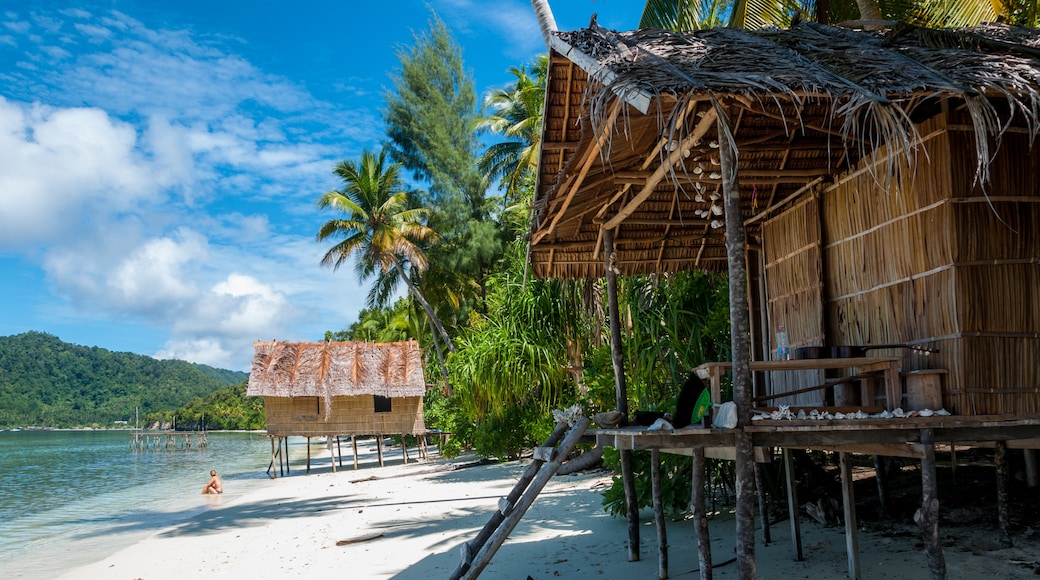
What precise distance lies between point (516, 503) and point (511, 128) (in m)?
16.6

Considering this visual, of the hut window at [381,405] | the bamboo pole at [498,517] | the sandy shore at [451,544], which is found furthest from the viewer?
the hut window at [381,405]

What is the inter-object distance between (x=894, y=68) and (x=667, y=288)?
550cm

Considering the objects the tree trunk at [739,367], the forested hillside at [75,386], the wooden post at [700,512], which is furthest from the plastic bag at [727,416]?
the forested hillside at [75,386]

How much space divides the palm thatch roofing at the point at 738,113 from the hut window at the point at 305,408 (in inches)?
556

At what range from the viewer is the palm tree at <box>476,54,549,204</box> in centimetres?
2050

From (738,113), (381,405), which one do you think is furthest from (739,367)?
(381,405)

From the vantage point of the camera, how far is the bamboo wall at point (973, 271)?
4609mm

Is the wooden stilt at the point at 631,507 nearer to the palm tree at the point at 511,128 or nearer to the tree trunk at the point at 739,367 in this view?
the tree trunk at the point at 739,367

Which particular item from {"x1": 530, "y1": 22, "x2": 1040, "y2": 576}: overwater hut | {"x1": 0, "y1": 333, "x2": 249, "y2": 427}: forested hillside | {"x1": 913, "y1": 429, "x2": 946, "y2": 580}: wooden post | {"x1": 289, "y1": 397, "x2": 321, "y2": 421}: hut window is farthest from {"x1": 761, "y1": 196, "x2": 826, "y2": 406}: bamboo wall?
{"x1": 0, "y1": 333, "x2": 249, "y2": 427}: forested hillside

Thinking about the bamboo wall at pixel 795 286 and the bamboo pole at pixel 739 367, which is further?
the bamboo wall at pixel 795 286

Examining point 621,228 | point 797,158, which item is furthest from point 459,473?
point 797,158

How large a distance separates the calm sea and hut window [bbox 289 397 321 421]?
184 centimetres

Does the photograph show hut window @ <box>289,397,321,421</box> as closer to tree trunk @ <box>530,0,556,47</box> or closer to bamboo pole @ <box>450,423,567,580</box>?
tree trunk @ <box>530,0,556,47</box>

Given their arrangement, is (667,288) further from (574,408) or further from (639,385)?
(574,408)
